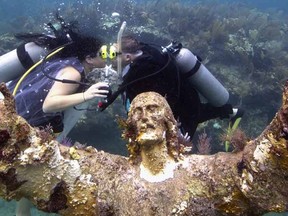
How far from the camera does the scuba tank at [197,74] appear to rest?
3787 mm

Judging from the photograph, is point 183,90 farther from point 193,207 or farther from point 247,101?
point 247,101

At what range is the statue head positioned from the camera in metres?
1.74

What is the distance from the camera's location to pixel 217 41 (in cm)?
1228

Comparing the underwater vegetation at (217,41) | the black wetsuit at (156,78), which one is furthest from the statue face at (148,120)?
the underwater vegetation at (217,41)

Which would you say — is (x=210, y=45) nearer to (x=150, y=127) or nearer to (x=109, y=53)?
(x=109, y=53)

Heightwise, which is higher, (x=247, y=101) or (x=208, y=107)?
(x=208, y=107)

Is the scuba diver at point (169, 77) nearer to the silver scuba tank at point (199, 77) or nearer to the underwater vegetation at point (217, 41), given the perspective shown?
the silver scuba tank at point (199, 77)

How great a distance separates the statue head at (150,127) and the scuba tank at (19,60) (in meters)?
2.39

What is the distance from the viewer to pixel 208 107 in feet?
15.2

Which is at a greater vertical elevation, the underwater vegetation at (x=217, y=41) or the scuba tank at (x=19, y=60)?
the scuba tank at (x=19, y=60)

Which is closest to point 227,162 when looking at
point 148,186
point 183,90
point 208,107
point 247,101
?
point 148,186

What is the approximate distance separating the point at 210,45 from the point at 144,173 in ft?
35.9

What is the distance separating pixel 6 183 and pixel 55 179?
10.1 inches

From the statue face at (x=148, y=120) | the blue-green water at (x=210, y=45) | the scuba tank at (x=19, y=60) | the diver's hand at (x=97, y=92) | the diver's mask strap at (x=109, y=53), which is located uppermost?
the statue face at (x=148, y=120)
